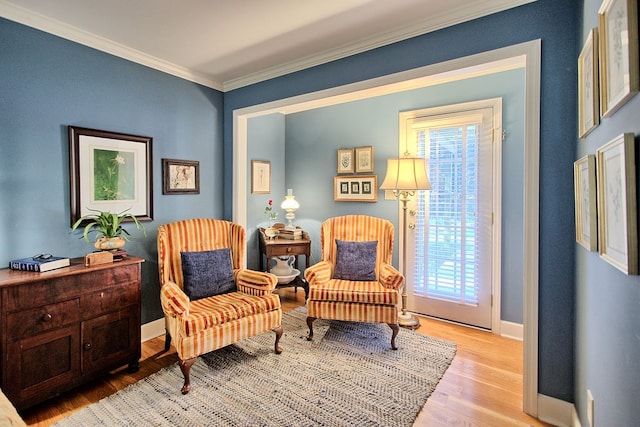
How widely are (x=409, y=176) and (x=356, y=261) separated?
0.97 metres

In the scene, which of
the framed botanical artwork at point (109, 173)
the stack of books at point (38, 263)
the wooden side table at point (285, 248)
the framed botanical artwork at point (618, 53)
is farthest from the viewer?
the wooden side table at point (285, 248)

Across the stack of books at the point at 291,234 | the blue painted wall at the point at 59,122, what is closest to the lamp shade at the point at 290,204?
the stack of books at the point at 291,234

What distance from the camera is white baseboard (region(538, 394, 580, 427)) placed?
1895 mm

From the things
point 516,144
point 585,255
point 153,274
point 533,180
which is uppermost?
point 516,144

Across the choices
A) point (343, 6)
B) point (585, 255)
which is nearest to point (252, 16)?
point (343, 6)

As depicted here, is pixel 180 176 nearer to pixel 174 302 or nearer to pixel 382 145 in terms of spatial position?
pixel 174 302

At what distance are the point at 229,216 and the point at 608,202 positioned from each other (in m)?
3.32

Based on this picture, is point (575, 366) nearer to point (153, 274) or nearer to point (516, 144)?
point (516, 144)

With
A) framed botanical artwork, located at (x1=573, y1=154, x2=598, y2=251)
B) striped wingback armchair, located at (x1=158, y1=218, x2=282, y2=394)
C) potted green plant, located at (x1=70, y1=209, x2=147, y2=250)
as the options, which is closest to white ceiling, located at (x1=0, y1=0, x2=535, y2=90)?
framed botanical artwork, located at (x1=573, y1=154, x2=598, y2=251)

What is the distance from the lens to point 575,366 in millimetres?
1849

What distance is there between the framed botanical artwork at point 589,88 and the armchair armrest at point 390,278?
5.37 ft

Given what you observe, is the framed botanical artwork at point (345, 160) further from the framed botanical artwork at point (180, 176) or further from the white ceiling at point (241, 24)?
the framed botanical artwork at point (180, 176)

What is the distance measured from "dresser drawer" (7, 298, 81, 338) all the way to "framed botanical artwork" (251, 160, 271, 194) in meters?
2.39

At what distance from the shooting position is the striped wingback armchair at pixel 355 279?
2754 mm
